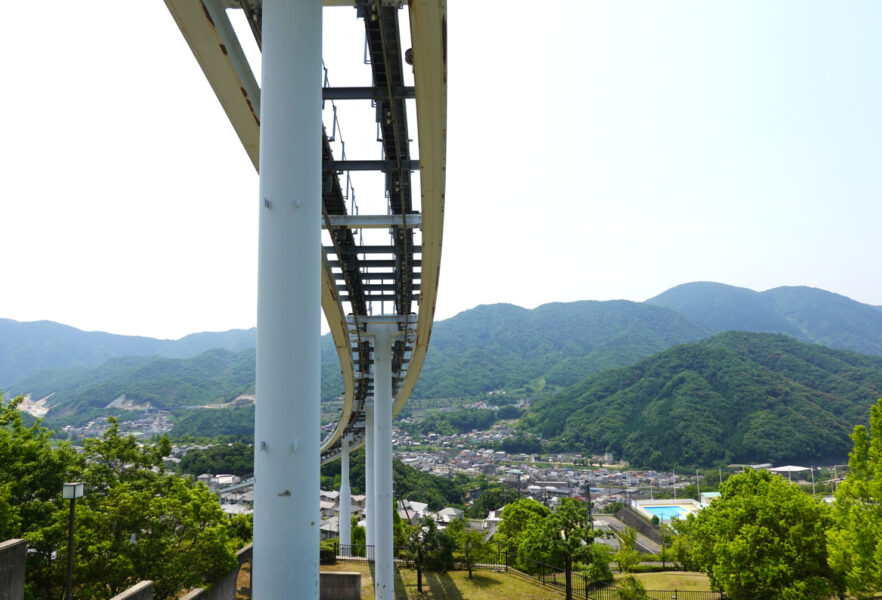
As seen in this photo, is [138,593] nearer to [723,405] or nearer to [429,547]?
[429,547]

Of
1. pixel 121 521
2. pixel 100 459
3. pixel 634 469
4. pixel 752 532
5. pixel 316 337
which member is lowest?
pixel 634 469

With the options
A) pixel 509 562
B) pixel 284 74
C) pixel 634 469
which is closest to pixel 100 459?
pixel 284 74

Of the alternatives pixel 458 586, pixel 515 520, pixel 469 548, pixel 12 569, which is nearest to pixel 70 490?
pixel 12 569

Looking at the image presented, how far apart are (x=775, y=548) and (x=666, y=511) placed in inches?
2750

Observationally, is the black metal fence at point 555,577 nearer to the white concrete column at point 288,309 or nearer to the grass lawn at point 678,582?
the grass lawn at point 678,582

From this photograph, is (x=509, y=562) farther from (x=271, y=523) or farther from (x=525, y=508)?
(x=271, y=523)

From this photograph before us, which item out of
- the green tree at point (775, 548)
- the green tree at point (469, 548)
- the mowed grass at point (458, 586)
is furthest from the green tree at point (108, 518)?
the green tree at point (775, 548)

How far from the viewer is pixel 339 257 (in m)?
14.6

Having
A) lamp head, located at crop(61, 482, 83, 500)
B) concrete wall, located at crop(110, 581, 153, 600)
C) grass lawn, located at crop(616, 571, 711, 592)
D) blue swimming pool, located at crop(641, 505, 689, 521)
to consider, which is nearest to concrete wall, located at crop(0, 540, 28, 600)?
lamp head, located at crop(61, 482, 83, 500)

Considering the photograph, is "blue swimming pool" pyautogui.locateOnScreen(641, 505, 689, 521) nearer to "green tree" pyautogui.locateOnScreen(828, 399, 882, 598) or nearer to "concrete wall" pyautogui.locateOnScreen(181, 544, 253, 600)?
"green tree" pyautogui.locateOnScreen(828, 399, 882, 598)

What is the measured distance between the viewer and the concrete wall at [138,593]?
9.45 metres

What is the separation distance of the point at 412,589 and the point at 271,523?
1949 centimetres

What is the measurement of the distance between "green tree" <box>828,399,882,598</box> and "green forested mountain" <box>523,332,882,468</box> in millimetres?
103817

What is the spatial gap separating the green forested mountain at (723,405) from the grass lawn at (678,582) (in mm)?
90426
